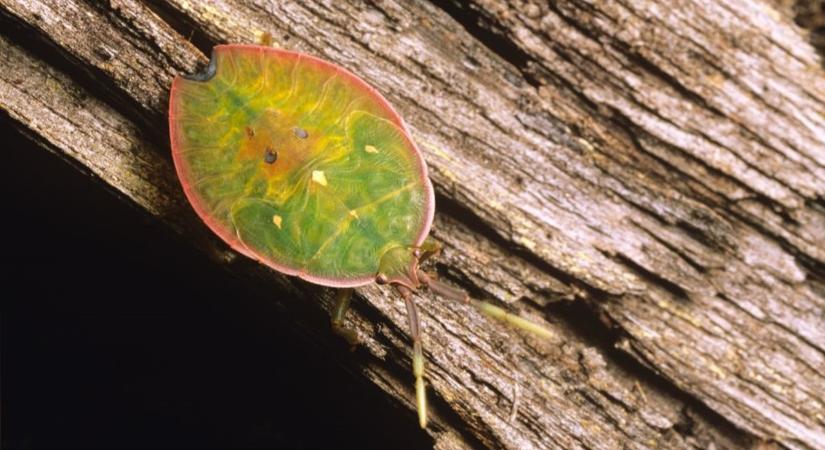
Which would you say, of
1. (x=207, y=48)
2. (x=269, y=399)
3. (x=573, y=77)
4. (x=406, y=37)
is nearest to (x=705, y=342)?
(x=573, y=77)

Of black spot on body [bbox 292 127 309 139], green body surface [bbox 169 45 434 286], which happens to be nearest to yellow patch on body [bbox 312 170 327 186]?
green body surface [bbox 169 45 434 286]

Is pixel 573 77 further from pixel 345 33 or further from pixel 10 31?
pixel 10 31

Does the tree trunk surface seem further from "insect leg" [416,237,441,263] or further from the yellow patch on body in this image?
the yellow patch on body

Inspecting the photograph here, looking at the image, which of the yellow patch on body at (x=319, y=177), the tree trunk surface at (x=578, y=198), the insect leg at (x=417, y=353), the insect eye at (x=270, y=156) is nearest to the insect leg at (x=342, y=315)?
the tree trunk surface at (x=578, y=198)

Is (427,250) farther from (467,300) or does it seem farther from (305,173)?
(305,173)

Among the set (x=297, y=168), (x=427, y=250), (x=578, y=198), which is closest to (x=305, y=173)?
(x=297, y=168)

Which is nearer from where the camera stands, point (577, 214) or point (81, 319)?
point (577, 214)
